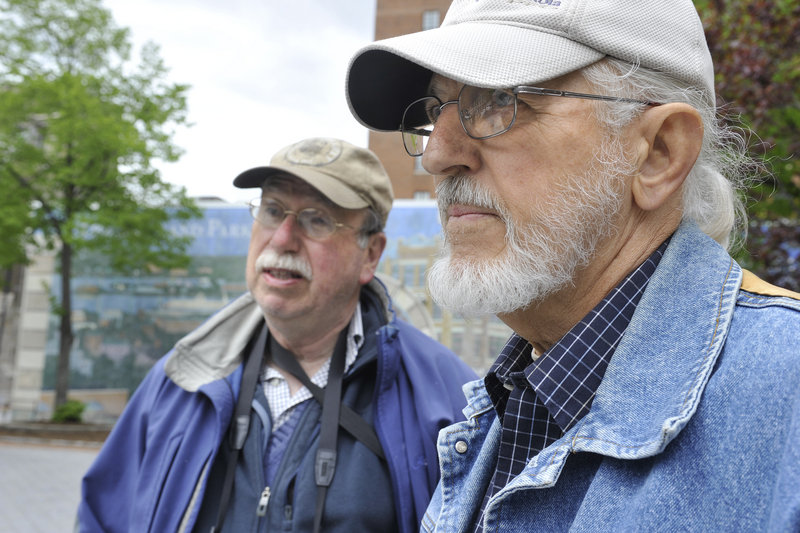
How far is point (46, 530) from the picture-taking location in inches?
315

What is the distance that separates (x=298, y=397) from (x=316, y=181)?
3.22 ft

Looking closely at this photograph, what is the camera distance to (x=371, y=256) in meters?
3.33

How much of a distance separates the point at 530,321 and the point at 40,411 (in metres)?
18.5

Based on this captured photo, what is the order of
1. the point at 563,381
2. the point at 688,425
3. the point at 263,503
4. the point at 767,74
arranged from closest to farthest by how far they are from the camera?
1. the point at 688,425
2. the point at 563,381
3. the point at 263,503
4. the point at 767,74

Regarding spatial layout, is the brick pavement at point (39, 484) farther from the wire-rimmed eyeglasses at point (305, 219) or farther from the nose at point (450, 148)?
the nose at point (450, 148)

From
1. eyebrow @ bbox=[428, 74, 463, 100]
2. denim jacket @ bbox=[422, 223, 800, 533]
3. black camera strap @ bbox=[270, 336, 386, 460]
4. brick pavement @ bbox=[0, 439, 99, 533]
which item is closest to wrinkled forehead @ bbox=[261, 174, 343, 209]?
black camera strap @ bbox=[270, 336, 386, 460]

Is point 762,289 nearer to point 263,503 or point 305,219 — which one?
point 263,503

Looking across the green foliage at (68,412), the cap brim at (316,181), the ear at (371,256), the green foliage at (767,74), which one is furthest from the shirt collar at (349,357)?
the green foliage at (68,412)

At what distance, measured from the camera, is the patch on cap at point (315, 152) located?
308 cm

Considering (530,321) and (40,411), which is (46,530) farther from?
(40,411)

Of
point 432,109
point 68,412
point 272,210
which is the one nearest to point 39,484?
point 68,412

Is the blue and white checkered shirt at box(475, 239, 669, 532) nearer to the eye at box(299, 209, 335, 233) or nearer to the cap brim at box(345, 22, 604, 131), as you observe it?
the cap brim at box(345, 22, 604, 131)

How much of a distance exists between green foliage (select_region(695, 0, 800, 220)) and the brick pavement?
8706 mm

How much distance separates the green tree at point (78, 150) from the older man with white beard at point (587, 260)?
566 inches
